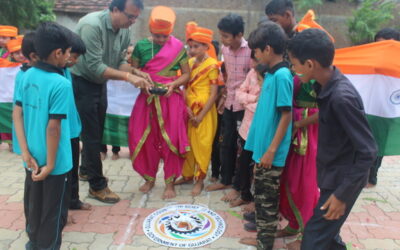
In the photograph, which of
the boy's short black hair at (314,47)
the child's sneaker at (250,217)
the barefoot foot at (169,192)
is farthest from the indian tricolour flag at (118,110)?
the boy's short black hair at (314,47)

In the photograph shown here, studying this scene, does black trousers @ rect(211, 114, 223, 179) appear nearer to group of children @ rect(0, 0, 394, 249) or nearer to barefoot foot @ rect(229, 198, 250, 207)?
group of children @ rect(0, 0, 394, 249)

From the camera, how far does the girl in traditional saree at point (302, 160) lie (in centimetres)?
263

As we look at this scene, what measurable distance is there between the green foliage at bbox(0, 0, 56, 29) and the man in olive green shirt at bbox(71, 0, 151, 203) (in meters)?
8.69

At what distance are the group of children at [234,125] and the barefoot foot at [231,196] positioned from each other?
17 mm

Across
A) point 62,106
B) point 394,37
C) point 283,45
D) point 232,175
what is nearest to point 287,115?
point 283,45

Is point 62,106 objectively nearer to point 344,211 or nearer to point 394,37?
point 344,211

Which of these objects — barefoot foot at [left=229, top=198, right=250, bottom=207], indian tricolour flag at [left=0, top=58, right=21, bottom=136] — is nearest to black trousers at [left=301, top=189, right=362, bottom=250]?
barefoot foot at [left=229, top=198, right=250, bottom=207]

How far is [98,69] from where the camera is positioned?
325 cm

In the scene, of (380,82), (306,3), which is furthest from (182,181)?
(306,3)

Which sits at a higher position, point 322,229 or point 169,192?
point 322,229

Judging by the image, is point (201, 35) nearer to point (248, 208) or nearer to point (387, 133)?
point (248, 208)

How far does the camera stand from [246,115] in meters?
3.29

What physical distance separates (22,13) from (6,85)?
21.4ft

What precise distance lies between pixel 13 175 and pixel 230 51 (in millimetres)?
3185
